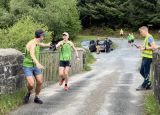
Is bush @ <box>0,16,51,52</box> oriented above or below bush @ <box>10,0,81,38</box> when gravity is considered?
below

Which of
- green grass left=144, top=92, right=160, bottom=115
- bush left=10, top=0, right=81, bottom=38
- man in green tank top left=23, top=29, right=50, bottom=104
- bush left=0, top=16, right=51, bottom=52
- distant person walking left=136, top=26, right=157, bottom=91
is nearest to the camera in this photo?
green grass left=144, top=92, right=160, bottom=115

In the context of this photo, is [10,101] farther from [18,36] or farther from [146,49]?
[18,36]

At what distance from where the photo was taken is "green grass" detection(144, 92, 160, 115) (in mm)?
10008

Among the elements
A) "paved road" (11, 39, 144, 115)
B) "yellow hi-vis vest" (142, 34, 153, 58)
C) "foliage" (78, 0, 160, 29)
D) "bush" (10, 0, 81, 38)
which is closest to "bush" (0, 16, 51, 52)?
"paved road" (11, 39, 144, 115)

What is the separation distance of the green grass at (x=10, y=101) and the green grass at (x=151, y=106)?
10.1 ft

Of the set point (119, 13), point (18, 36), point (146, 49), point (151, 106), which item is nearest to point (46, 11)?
point (18, 36)

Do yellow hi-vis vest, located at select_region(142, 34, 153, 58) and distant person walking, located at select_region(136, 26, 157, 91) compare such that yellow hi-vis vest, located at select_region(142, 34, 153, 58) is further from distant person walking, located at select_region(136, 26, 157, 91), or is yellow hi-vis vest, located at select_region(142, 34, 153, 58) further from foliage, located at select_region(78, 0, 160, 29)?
foliage, located at select_region(78, 0, 160, 29)

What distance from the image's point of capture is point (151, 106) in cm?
1063

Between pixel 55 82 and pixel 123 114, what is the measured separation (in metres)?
7.40

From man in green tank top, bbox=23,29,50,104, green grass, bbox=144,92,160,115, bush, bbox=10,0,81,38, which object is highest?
bush, bbox=10,0,81,38

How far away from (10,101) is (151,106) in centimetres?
332

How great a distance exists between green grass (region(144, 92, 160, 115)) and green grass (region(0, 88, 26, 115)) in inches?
121

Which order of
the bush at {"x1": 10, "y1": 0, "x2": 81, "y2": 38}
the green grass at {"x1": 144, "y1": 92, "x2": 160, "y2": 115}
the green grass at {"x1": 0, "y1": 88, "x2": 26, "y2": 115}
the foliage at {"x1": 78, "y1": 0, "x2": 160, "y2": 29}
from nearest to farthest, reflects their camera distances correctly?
the green grass at {"x1": 144, "y1": 92, "x2": 160, "y2": 115}
the green grass at {"x1": 0, "y1": 88, "x2": 26, "y2": 115}
the bush at {"x1": 10, "y1": 0, "x2": 81, "y2": 38}
the foliage at {"x1": 78, "y1": 0, "x2": 160, "y2": 29}

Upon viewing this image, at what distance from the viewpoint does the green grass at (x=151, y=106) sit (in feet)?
32.8
